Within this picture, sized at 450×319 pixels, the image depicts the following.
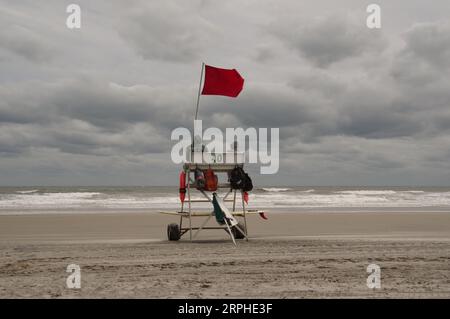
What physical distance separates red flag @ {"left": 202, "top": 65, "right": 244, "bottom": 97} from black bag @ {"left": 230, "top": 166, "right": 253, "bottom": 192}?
1976mm

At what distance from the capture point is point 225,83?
12.2 meters

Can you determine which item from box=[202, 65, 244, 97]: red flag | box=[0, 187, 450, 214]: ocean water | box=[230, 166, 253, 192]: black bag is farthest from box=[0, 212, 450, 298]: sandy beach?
box=[0, 187, 450, 214]: ocean water

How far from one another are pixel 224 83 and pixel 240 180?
2492 mm

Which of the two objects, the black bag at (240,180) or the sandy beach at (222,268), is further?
the black bag at (240,180)

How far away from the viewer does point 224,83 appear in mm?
12242

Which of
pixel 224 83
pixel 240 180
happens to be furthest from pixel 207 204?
pixel 224 83

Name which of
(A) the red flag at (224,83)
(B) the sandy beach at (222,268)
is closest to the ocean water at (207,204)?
(B) the sandy beach at (222,268)

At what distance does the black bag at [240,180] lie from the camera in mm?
12250

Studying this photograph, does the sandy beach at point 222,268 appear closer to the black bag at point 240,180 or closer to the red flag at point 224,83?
the black bag at point 240,180

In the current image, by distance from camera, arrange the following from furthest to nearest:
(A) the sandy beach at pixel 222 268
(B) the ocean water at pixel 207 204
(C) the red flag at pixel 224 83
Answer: (B) the ocean water at pixel 207 204 < (C) the red flag at pixel 224 83 < (A) the sandy beach at pixel 222 268

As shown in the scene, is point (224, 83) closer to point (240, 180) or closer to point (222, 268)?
point (240, 180)

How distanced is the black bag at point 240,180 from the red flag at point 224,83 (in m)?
1.98

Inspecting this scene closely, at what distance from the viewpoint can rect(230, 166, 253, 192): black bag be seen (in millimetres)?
12250

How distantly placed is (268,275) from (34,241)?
8485mm
